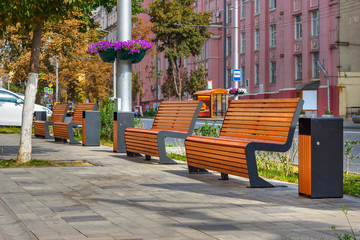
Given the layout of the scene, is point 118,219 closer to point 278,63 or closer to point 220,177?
point 220,177

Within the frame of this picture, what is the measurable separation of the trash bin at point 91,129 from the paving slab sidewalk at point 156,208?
22.5ft

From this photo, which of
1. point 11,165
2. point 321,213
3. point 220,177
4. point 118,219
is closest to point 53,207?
point 118,219

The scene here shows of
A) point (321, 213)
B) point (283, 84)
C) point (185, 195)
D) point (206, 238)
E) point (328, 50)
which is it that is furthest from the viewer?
point (283, 84)

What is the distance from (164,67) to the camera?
89.1 meters

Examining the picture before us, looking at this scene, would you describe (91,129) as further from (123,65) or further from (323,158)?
(323,158)

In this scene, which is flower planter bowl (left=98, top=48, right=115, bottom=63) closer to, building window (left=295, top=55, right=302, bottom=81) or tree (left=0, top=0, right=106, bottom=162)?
tree (left=0, top=0, right=106, bottom=162)

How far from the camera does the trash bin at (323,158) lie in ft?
24.6

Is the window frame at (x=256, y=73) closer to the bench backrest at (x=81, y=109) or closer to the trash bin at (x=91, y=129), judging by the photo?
the bench backrest at (x=81, y=109)

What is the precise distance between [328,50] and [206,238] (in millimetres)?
45578

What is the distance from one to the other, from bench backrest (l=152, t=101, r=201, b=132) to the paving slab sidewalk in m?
1.46

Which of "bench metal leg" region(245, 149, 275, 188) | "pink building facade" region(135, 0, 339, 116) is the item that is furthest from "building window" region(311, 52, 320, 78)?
"bench metal leg" region(245, 149, 275, 188)

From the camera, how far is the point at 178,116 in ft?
39.2

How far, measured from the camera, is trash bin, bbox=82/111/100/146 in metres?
17.1

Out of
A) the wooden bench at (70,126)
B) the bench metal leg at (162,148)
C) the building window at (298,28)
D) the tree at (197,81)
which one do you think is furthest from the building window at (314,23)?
the bench metal leg at (162,148)
